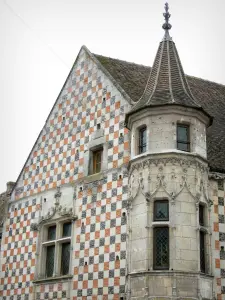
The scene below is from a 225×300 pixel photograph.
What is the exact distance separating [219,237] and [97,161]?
5887mm

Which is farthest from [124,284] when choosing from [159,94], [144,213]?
[159,94]

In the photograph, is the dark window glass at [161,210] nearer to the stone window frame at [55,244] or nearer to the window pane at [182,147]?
the window pane at [182,147]

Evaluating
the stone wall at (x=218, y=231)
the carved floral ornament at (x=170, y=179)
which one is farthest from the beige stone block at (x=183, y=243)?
the stone wall at (x=218, y=231)

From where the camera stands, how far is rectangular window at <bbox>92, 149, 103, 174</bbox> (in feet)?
74.6

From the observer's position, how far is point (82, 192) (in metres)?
22.6

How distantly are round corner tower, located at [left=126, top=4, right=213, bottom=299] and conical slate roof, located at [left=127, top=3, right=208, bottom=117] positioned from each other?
4 cm

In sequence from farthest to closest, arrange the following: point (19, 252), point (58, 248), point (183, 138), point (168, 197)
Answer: point (19, 252), point (58, 248), point (183, 138), point (168, 197)

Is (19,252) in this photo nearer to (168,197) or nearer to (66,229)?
(66,229)

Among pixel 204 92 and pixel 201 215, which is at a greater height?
pixel 204 92

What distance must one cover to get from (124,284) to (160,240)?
83.6 inches

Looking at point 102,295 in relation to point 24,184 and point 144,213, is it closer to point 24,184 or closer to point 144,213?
point 144,213

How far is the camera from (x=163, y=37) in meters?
22.6

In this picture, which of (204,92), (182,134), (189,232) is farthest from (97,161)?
(204,92)

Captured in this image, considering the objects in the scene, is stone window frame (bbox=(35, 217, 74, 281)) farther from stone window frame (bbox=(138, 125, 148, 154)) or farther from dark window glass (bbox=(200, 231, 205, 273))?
dark window glass (bbox=(200, 231, 205, 273))
